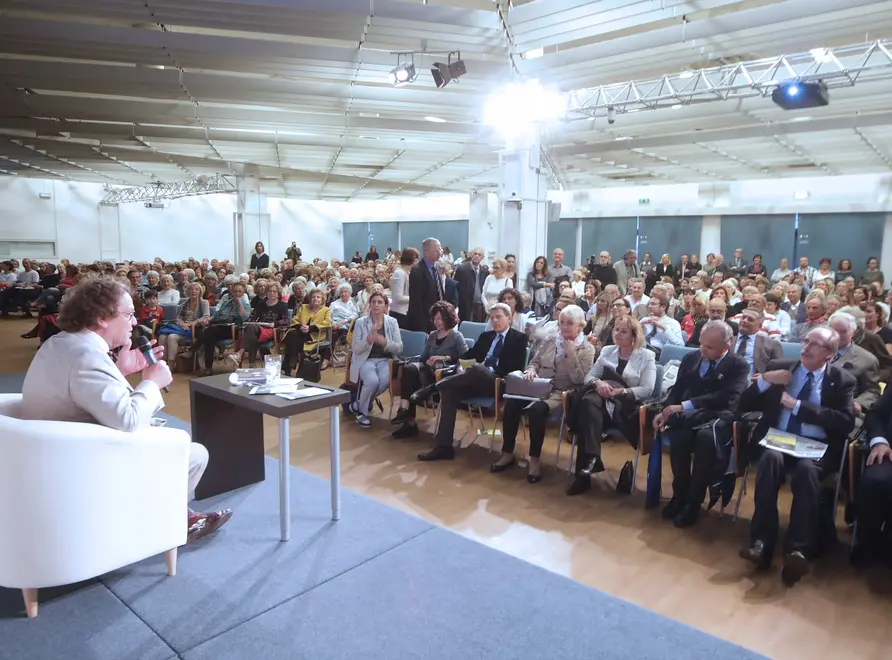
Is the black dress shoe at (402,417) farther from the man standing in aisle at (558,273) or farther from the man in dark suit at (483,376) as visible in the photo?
the man standing in aisle at (558,273)

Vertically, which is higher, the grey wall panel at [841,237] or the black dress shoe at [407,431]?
the grey wall panel at [841,237]

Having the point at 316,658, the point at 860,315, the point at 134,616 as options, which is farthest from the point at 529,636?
the point at 860,315

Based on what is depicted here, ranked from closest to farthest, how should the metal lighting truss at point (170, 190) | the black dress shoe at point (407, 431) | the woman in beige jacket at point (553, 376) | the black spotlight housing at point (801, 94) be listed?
the woman in beige jacket at point (553, 376) → the black dress shoe at point (407, 431) → the black spotlight housing at point (801, 94) → the metal lighting truss at point (170, 190)

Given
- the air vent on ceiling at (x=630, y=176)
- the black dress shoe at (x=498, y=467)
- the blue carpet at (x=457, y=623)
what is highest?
the air vent on ceiling at (x=630, y=176)

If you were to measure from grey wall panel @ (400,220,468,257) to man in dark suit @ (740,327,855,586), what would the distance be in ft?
50.6

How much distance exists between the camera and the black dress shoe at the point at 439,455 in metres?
4.24

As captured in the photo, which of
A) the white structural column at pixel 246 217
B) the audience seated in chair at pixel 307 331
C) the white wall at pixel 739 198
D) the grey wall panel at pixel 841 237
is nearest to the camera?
the audience seated in chair at pixel 307 331

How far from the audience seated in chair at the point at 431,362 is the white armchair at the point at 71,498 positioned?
8.29ft

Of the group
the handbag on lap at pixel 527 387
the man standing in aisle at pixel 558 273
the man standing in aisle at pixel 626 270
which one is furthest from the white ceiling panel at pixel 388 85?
the handbag on lap at pixel 527 387

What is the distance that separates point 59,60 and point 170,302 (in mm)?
3256

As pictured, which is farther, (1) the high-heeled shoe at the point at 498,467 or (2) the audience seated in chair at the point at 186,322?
(2) the audience seated in chair at the point at 186,322

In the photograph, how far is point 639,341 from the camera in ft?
13.1

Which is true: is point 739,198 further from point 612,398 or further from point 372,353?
point 612,398

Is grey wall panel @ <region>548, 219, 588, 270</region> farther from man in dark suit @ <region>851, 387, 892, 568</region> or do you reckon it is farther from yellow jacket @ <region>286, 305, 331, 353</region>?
man in dark suit @ <region>851, 387, 892, 568</region>
